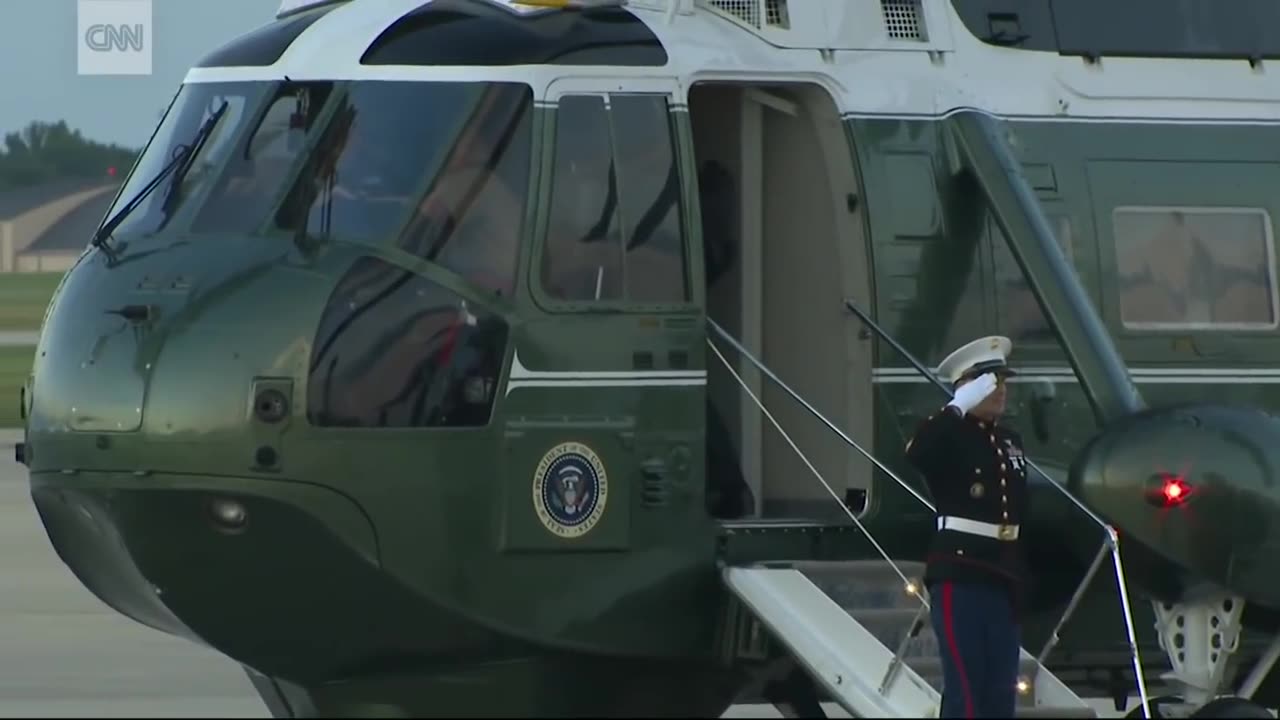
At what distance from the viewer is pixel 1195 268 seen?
10.2m

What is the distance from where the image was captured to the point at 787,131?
10.0 metres

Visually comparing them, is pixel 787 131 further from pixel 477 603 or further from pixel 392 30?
pixel 477 603

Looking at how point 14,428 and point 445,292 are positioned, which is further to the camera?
point 14,428

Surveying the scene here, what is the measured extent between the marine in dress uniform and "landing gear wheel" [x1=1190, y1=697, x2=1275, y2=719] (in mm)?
866

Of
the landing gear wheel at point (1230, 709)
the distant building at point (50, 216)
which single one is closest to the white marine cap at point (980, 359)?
the landing gear wheel at point (1230, 709)

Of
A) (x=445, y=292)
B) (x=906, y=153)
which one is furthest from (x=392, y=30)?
(x=906, y=153)

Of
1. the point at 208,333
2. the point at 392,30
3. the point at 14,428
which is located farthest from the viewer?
the point at 14,428

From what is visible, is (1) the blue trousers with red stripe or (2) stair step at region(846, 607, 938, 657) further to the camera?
(2) stair step at region(846, 607, 938, 657)

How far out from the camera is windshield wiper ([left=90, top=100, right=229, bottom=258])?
31.3 ft

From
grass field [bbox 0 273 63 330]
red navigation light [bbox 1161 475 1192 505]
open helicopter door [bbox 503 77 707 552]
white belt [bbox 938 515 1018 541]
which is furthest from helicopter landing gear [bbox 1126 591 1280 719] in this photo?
grass field [bbox 0 273 63 330]

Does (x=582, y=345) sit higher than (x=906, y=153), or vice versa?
(x=906, y=153)

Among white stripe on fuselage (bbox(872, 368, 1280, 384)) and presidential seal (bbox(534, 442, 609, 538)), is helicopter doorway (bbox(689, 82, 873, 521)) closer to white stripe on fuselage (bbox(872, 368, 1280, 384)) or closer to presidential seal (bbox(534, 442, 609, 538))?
white stripe on fuselage (bbox(872, 368, 1280, 384))

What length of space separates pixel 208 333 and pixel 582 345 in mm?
1279

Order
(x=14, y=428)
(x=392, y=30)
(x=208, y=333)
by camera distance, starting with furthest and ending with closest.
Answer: (x=14, y=428)
(x=392, y=30)
(x=208, y=333)
